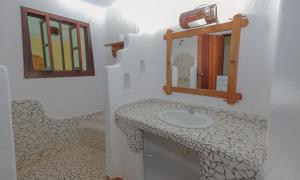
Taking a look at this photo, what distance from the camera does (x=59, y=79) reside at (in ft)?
6.46

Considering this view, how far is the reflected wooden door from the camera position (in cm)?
126

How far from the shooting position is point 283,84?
0.47m

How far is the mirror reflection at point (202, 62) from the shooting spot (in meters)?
1.24

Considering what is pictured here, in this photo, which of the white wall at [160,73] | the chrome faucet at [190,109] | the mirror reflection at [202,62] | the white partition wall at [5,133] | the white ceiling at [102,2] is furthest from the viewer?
the white ceiling at [102,2]

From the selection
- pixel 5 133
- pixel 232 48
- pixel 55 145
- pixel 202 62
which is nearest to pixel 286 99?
pixel 232 48

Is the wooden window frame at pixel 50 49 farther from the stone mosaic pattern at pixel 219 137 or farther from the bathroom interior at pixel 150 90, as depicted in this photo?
the stone mosaic pattern at pixel 219 137

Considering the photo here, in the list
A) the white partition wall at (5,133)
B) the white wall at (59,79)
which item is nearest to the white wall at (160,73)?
the white wall at (59,79)

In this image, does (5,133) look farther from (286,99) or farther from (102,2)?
(102,2)

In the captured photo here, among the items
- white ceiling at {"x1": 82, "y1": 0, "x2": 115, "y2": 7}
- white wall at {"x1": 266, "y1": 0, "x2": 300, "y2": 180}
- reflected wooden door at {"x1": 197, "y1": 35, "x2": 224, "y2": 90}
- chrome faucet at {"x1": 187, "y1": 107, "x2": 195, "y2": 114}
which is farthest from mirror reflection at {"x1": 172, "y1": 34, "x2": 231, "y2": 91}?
white ceiling at {"x1": 82, "y1": 0, "x2": 115, "y2": 7}

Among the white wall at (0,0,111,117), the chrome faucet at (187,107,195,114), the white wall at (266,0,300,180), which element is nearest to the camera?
the white wall at (266,0,300,180)

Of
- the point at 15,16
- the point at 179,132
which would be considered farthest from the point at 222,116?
the point at 15,16

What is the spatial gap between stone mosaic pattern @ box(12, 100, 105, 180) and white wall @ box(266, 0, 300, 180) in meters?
1.71

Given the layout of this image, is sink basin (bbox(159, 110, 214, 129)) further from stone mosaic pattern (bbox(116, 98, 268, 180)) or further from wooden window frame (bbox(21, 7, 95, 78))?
wooden window frame (bbox(21, 7, 95, 78))

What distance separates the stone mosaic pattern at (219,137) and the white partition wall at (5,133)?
786 millimetres
